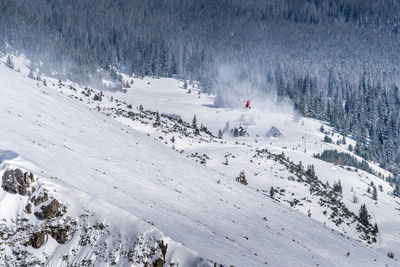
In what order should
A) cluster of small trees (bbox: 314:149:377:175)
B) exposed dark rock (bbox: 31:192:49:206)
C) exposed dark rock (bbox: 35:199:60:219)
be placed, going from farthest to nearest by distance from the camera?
cluster of small trees (bbox: 314:149:377:175) → exposed dark rock (bbox: 31:192:49:206) → exposed dark rock (bbox: 35:199:60:219)

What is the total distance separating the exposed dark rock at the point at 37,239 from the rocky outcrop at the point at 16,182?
7.03 feet

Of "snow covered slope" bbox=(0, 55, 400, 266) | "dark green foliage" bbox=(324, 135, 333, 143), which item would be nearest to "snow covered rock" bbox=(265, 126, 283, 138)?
"dark green foliage" bbox=(324, 135, 333, 143)

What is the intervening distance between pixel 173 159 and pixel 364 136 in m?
145

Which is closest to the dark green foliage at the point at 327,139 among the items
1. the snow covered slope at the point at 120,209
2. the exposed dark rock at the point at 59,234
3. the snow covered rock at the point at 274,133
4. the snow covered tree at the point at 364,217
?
the snow covered rock at the point at 274,133

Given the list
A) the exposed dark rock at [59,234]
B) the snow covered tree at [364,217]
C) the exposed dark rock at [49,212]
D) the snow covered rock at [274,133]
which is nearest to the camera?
the exposed dark rock at [59,234]

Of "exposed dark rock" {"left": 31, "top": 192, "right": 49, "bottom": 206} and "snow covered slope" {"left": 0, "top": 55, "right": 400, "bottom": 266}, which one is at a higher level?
"exposed dark rock" {"left": 31, "top": 192, "right": 49, "bottom": 206}

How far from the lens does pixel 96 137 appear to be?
113ft

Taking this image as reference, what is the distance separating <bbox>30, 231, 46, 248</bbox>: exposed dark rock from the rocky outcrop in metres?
2.14

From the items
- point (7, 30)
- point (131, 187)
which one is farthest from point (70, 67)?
point (131, 187)

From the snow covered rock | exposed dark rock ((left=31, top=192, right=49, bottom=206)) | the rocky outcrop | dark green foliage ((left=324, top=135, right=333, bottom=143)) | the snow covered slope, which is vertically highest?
the rocky outcrop

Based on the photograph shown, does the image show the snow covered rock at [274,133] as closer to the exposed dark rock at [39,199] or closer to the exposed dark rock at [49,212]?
the exposed dark rock at [39,199]

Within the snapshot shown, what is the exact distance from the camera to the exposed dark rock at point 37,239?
48.0ft

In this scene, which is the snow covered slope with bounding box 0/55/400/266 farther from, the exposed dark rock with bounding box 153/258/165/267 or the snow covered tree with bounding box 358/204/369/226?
the snow covered tree with bounding box 358/204/369/226

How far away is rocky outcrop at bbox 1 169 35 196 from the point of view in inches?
629
